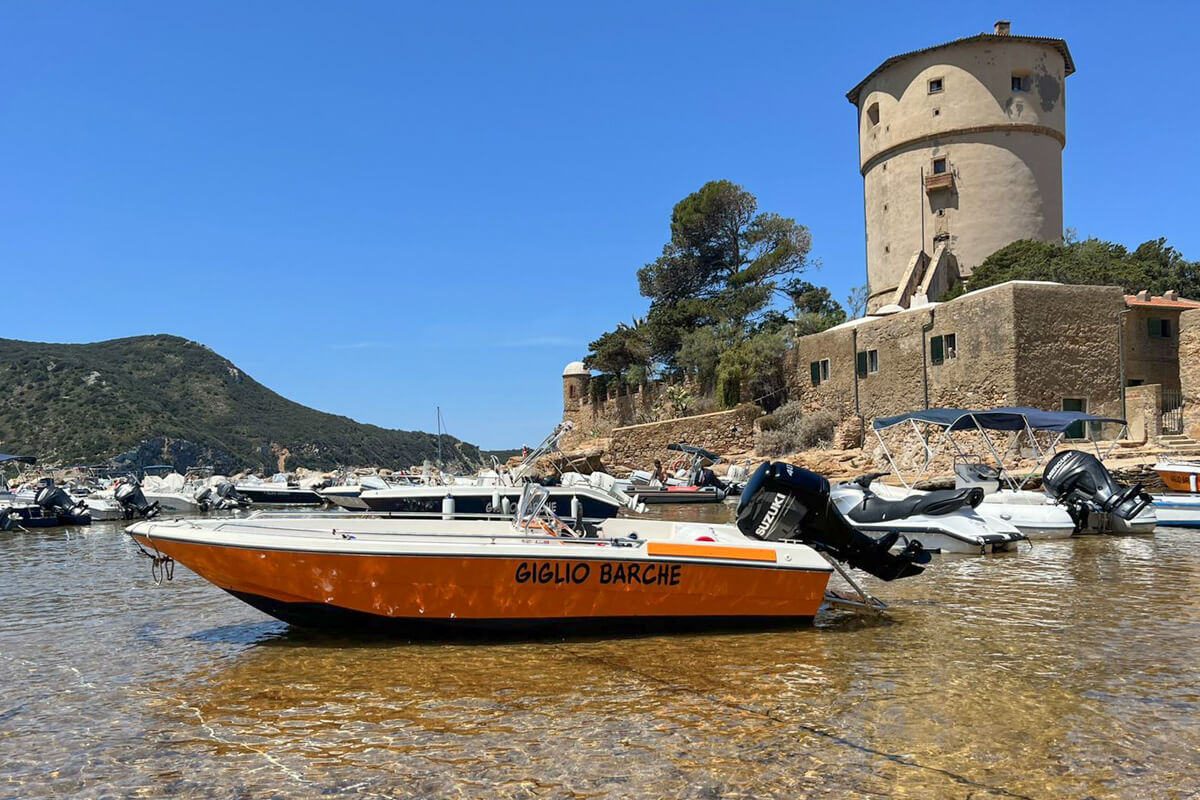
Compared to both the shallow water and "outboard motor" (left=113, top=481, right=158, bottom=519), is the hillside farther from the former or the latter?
the shallow water

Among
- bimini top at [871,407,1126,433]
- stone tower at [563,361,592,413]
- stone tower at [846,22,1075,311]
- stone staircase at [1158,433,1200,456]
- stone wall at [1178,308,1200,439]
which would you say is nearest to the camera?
bimini top at [871,407,1126,433]

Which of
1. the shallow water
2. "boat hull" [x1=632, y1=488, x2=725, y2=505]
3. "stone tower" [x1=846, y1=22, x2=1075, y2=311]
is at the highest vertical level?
"stone tower" [x1=846, y1=22, x2=1075, y2=311]

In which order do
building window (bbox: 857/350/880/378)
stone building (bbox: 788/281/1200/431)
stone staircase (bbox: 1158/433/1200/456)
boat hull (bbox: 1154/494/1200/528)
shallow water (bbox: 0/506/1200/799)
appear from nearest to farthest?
shallow water (bbox: 0/506/1200/799)
boat hull (bbox: 1154/494/1200/528)
stone staircase (bbox: 1158/433/1200/456)
stone building (bbox: 788/281/1200/431)
building window (bbox: 857/350/880/378)

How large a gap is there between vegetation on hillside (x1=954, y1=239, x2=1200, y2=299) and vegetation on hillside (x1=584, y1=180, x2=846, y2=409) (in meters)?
7.30

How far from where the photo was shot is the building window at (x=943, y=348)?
2966 cm

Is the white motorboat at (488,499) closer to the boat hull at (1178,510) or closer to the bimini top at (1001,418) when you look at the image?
the bimini top at (1001,418)

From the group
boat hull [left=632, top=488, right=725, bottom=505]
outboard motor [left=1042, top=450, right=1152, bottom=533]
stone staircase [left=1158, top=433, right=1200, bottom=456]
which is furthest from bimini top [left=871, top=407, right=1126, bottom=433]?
boat hull [left=632, top=488, right=725, bottom=505]

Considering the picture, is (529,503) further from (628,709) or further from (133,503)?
(133,503)

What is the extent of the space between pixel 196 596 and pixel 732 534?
5918 millimetres

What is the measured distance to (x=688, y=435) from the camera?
39.3m

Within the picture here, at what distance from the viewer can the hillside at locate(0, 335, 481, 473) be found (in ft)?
250

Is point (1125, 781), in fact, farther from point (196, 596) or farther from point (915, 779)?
point (196, 596)

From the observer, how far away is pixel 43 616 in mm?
9242

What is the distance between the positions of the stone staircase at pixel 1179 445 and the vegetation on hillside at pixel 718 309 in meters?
15.7
